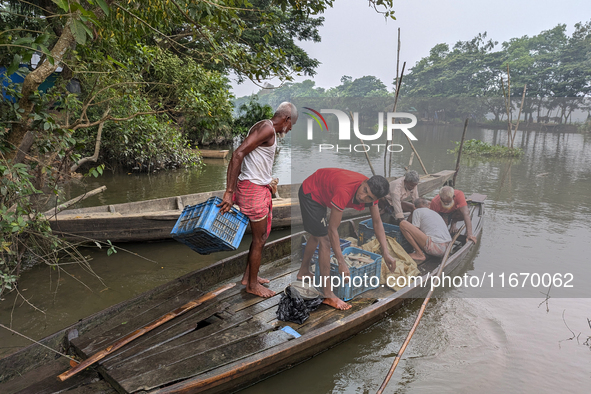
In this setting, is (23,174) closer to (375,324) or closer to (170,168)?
(375,324)

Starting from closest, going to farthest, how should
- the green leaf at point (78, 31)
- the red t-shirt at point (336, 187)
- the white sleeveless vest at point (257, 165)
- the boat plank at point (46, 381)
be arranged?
the green leaf at point (78, 31), the boat plank at point (46, 381), the white sleeveless vest at point (257, 165), the red t-shirt at point (336, 187)

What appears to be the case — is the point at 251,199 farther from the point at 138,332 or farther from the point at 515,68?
the point at 515,68

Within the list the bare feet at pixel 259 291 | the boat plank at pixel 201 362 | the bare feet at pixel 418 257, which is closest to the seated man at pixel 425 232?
the bare feet at pixel 418 257

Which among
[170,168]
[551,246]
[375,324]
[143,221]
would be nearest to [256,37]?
[170,168]

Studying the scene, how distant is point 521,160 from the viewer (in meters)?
12.3

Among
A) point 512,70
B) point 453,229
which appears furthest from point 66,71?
point 512,70

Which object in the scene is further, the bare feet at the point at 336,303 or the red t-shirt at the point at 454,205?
the red t-shirt at the point at 454,205

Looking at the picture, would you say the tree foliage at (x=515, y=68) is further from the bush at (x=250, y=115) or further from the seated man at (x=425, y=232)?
the seated man at (x=425, y=232)

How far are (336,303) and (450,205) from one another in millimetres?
1704

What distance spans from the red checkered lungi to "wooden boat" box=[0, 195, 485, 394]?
80 centimetres

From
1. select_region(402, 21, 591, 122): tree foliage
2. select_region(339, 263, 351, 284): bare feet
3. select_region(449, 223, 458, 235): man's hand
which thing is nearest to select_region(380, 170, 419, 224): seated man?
select_region(449, 223, 458, 235): man's hand

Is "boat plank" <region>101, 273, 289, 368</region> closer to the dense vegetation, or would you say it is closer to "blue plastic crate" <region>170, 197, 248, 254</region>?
"blue plastic crate" <region>170, 197, 248, 254</region>

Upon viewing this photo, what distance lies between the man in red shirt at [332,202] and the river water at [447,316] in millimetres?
195

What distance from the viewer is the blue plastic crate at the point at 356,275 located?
3.38 metres
